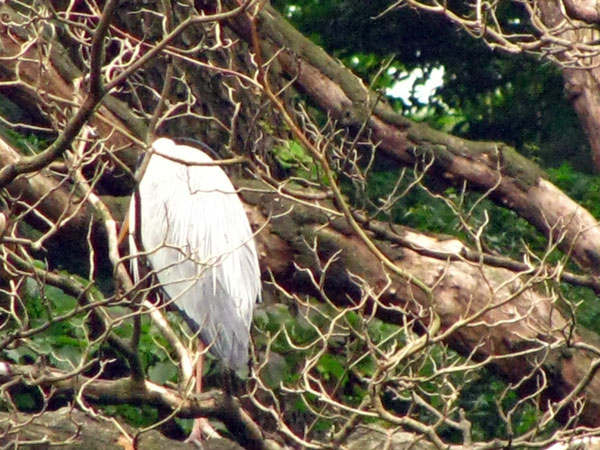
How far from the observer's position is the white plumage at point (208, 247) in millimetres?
4152

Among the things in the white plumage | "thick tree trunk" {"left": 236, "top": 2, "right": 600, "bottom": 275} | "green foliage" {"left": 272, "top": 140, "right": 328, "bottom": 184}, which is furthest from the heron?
"thick tree trunk" {"left": 236, "top": 2, "right": 600, "bottom": 275}

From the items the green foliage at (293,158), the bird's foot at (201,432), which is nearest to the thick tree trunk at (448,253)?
the green foliage at (293,158)

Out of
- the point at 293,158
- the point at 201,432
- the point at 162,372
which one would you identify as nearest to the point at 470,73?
the point at 293,158

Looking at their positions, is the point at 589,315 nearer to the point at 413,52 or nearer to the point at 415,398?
the point at 413,52

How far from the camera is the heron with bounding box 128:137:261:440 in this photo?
4.12 m

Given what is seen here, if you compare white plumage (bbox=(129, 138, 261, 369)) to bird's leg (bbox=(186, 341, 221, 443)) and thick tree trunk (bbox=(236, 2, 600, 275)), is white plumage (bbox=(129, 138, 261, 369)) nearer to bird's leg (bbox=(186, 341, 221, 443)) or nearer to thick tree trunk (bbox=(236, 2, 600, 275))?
bird's leg (bbox=(186, 341, 221, 443))

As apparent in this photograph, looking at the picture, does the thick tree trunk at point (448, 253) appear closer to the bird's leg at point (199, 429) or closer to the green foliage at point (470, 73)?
the bird's leg at point (199, 429)

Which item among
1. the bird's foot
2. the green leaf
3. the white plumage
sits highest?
the white plumage

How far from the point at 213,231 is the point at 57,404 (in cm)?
108

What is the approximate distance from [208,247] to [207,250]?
20 mm

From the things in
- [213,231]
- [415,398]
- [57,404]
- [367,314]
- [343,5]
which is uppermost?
[343,5]

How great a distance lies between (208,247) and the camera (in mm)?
4438

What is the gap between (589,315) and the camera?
16.9 feet

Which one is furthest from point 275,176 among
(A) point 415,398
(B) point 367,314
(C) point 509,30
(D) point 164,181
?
(A) point 415,398
